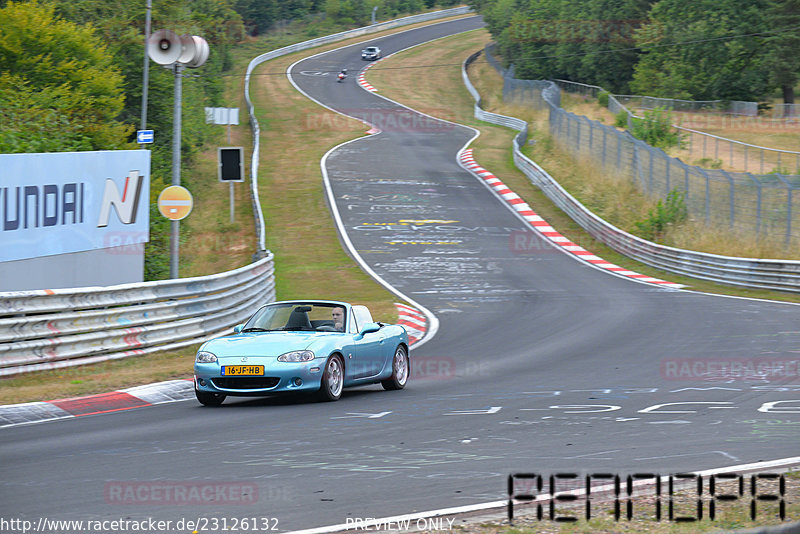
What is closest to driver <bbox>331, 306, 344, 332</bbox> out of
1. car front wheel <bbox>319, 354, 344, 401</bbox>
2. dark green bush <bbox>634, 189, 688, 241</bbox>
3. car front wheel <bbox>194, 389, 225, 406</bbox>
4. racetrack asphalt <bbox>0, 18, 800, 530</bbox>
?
car front wheel <bbox>319, 354, 344, 401</bbox>

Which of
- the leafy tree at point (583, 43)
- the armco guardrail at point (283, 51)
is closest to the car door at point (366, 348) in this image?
the armco guardrail at point (283, 51)

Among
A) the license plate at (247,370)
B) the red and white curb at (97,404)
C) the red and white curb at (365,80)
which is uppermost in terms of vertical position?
the red and white curb at (365,80)

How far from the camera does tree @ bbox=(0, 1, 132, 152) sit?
27781 mm

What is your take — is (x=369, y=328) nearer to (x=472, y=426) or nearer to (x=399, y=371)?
(x=399, y=371)

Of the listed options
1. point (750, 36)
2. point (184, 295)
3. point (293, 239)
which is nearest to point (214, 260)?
point (293, 239)

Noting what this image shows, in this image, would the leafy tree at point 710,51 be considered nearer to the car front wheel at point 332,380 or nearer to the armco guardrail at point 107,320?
the armco guardrail at point 107,320

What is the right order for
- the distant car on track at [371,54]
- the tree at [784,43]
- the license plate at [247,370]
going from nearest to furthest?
the license plate at [247,370]
the tree at [784,43]
the distant car on track at [371,54]

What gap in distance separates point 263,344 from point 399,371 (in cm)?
244

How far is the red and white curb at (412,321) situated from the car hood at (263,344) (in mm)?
6696

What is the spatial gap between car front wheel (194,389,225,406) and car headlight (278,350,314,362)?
34.7 inches

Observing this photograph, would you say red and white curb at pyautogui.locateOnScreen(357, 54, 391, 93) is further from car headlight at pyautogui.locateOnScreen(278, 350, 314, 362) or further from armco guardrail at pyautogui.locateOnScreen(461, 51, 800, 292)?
car headlight at pyautogui.locateOnScreen(278, 350, 314, 362)

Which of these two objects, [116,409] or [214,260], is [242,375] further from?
[214,260]

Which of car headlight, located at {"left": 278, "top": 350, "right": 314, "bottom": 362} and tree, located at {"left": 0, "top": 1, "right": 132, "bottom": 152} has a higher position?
tree, located at {"left": 0, "top": 1, "right": 132, "bottom": 152}

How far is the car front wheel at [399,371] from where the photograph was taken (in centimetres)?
1345
